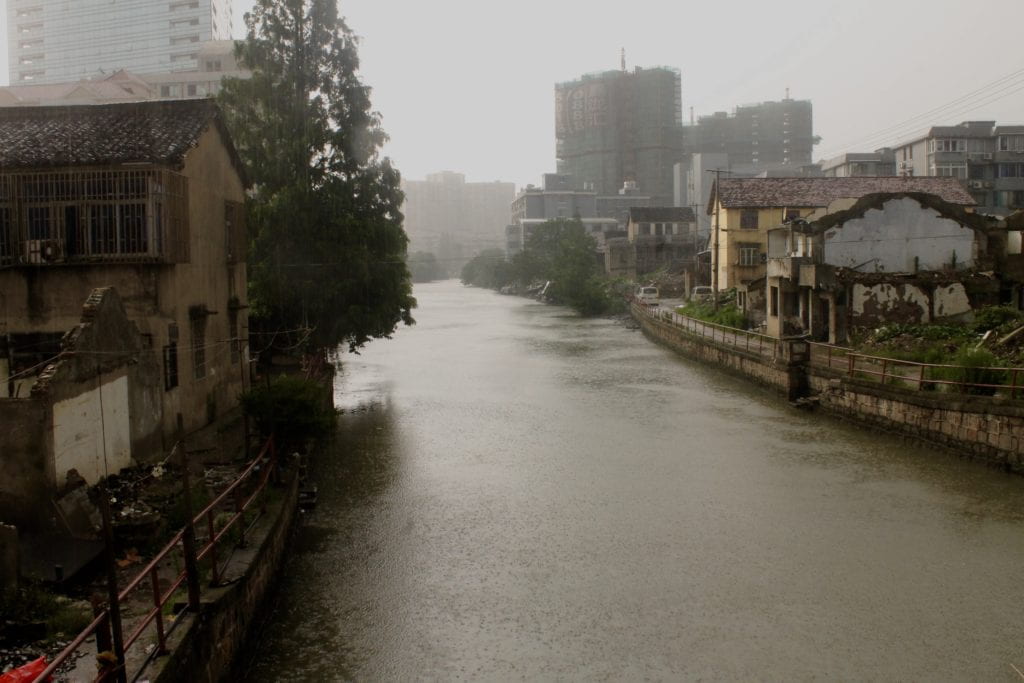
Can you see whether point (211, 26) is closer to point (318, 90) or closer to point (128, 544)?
point (318, 90)

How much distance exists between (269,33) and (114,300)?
1465 centimetres

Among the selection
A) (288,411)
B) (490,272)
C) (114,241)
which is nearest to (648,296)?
(288,411)

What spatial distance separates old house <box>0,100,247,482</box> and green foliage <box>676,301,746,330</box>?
22.8m

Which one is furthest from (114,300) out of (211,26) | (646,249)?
(211,26)

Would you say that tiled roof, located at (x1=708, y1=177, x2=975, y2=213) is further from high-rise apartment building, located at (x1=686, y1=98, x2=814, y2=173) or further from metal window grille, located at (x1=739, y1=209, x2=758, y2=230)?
high-rise apartment building, located at (x1=686, y1=98, x2=814, y2=173)

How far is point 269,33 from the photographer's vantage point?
81.0ft

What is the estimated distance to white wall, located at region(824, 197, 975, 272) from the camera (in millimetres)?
27969

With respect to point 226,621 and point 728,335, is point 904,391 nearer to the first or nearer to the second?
point 728,335

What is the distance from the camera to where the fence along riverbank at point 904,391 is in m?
16.5

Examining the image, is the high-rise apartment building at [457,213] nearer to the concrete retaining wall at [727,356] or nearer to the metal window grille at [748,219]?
the metal window grille at [748,219]

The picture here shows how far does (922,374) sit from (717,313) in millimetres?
20170

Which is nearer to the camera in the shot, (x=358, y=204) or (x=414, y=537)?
(x=414, y=537)

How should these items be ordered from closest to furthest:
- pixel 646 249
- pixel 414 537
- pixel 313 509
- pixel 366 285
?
pixel 414 537 < pixel 313 509 < pixel 366 285 < pixel 646 249

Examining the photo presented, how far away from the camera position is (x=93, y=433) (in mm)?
11242
